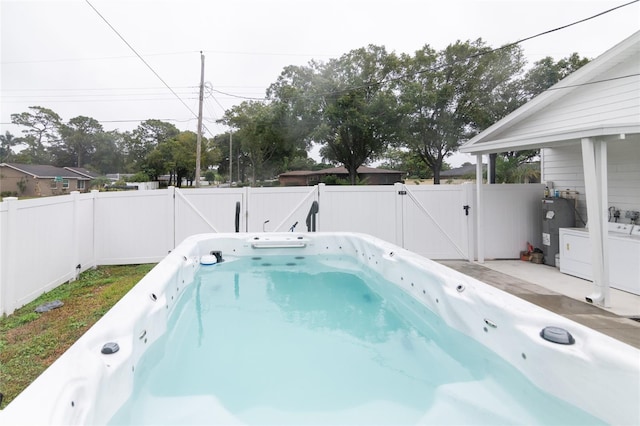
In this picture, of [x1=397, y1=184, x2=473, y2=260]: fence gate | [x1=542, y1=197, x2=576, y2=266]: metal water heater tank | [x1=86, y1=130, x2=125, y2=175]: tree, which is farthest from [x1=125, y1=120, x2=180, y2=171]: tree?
[x1=542, y1=197, x2=576, y2=266]: metal water heater tank

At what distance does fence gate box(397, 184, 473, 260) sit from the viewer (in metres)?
5.71

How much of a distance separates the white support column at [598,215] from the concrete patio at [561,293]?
7.8 inches

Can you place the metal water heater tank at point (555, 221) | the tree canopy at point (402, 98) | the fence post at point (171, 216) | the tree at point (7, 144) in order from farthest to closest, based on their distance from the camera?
1. the tree at point (7, 144)
2. the tree canopy at point (402, 98)
3. the fence post at point (171, 216)
4. the metal water heater tank at point (555, 221)

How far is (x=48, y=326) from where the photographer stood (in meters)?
2.91

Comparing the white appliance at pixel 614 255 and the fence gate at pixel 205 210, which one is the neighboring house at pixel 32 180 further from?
the white appliance at pixel 614 255

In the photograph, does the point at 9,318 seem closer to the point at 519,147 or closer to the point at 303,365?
the point at 303,365

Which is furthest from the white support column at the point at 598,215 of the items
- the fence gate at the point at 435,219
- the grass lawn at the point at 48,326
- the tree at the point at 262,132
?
the tree at the point at 262,132

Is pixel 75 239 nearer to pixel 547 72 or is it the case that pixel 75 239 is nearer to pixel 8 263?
pixel 8 263

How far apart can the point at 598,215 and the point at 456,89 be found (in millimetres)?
13352

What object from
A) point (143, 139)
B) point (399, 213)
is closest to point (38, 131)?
point (143, 139)

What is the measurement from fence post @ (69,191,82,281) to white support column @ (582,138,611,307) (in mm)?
6504

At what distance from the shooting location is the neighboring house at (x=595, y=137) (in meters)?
3.54

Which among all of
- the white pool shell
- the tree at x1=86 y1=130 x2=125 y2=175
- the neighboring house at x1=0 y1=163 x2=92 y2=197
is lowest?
the white pool shell

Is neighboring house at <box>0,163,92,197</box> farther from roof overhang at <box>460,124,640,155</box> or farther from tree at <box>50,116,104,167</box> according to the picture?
roof overhang at <box>460,124,640,155</box>
